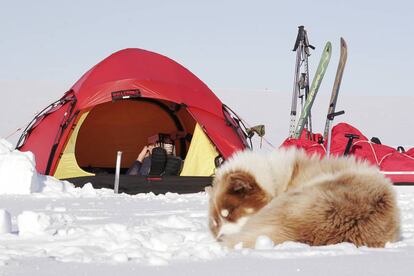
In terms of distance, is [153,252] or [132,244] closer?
[153,252]

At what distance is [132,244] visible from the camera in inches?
105

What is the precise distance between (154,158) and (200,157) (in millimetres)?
623

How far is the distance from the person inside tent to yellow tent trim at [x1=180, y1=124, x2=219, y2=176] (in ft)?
0.88

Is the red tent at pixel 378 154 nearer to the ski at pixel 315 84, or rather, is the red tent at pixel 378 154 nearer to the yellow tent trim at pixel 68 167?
the ski at pixel 315 84

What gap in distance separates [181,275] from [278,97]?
4169cm

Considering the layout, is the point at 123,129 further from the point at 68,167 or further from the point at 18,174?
the point at 18,174

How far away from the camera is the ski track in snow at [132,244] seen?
2256mm

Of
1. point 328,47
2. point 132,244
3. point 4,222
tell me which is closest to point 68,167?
point 328,47

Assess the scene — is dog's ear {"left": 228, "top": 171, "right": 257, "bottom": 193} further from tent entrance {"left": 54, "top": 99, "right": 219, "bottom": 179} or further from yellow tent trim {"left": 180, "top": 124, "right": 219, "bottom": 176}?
tent entrance {"left": 54, "top": 99, "right": 219, "bottom": 179}

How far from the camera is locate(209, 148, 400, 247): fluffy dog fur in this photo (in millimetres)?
2545

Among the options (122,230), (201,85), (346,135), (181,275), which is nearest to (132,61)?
(201,85)

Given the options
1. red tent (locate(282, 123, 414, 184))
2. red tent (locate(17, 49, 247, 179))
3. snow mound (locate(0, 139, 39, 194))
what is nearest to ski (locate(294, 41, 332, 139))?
red tent (locate(282, 123, 414, 184))

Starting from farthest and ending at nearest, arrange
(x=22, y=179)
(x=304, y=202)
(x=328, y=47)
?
(x=328, y=47) < (x=22, y=179) < (x=304, y=202)

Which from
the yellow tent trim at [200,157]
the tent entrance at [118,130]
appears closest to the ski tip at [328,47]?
the tent entrance at [118,130]
